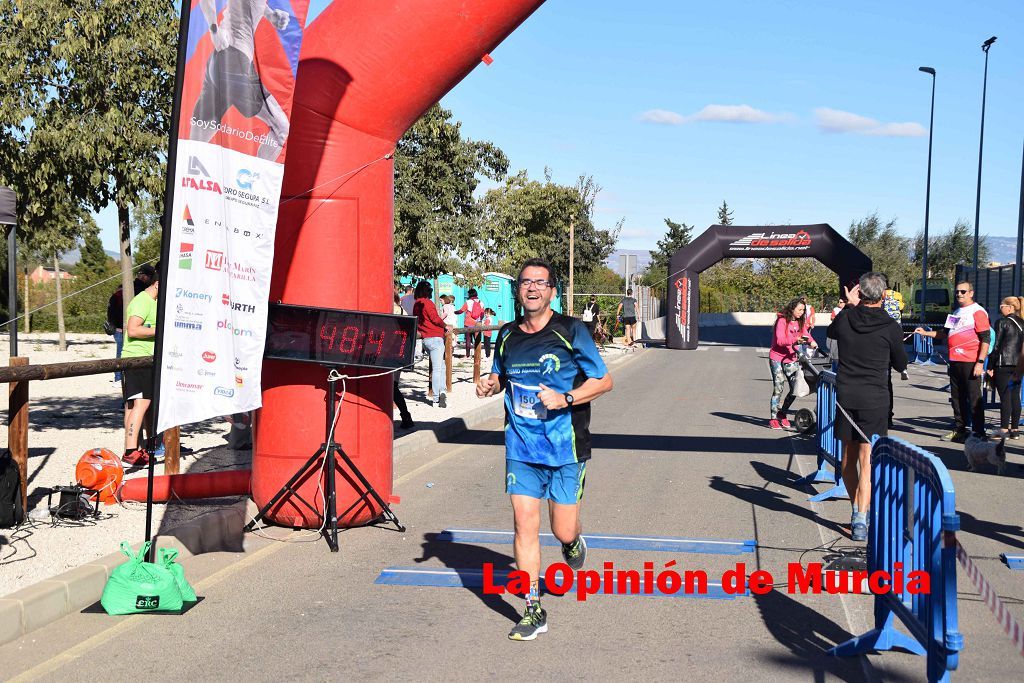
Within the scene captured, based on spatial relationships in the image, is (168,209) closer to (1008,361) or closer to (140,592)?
(140,592)

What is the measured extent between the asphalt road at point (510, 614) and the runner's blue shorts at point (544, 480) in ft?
2.26

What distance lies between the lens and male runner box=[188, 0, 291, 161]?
6.32m

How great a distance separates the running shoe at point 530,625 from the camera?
5.32 meters

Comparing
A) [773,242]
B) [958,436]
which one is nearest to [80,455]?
[958,436]

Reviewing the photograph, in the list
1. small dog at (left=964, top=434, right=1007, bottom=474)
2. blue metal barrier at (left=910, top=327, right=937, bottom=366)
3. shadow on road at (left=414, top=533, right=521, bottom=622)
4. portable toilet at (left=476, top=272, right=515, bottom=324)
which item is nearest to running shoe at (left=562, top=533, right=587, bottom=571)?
shadow on road at (left=414, top=533, right=521, bottom=622)

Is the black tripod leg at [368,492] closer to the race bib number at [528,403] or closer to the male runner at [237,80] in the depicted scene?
the male runner at [237,80]

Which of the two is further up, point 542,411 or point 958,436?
point 542,411

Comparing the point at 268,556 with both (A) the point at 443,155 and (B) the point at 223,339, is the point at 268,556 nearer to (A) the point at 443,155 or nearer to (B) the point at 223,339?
(B) the point at 223,339

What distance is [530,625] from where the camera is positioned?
210 inches

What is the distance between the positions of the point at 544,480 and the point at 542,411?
38 cm

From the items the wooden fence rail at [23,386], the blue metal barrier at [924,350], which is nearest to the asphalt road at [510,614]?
the wooden fence rail at [23,386]

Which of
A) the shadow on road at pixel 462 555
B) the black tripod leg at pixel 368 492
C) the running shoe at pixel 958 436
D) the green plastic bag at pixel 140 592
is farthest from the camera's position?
the running shoe at pixel 958 436

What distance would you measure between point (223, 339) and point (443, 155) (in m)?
19.9

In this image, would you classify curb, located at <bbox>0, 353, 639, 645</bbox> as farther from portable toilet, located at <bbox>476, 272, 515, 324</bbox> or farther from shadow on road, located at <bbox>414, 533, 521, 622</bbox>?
portable toilet, located at <bbox>476, 272, 515, 324</bbox>
